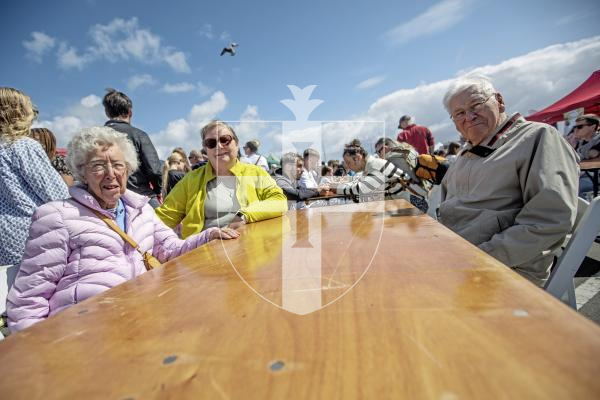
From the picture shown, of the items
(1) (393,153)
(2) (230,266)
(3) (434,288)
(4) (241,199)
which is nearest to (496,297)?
(3) (434,288)

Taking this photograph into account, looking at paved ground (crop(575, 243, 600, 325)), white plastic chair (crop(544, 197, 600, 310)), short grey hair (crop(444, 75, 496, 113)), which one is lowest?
paved ground (crop(575, 243, 600, 325))

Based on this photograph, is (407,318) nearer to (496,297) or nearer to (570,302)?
(496,297)

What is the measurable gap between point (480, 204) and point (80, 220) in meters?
2.01

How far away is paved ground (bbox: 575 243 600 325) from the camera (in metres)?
2.28

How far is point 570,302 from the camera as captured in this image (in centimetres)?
138

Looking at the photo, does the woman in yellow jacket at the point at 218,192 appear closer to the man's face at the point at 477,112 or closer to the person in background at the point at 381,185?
the man's face at the point at 477,112

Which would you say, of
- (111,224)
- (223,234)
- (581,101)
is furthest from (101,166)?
(581,101)

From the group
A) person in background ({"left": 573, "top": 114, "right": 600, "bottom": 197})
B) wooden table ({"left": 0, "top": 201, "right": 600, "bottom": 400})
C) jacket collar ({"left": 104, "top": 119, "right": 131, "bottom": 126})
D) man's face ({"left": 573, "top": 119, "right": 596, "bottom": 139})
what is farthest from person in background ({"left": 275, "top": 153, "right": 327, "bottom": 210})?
man's face ({"left": 573, "top": 119, "right": 596, "bottom": 139})

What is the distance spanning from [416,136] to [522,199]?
195 inches

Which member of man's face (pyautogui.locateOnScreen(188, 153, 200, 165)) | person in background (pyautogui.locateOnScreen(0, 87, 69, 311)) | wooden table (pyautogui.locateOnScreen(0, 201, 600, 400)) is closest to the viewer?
wooden table (pyautogui.locateOnScreen(0, 201, 600, 400))

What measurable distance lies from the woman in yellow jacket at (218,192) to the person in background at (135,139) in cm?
91

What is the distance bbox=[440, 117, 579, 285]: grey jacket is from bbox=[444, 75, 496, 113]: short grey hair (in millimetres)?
242

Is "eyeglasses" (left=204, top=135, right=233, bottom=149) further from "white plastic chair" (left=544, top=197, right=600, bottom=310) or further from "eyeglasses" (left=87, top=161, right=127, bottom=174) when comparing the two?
"white plastic chair" (left=544, top=197, right=600, bottom=310)

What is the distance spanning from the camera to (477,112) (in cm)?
191
